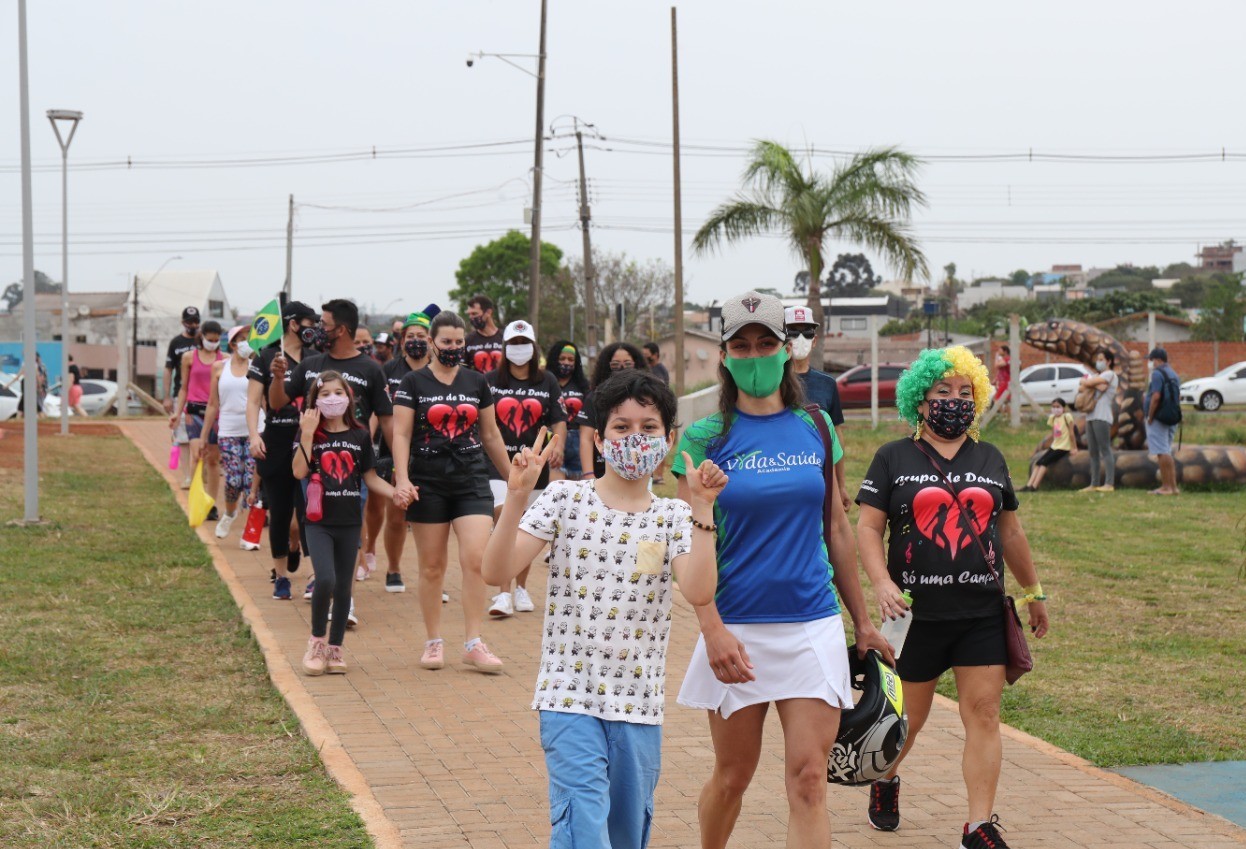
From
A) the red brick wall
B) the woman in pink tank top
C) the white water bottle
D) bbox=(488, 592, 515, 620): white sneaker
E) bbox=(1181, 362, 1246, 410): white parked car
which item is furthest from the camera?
the red brick wall

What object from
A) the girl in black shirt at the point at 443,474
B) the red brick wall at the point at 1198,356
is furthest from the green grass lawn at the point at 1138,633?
the red brick wall at the point at 1198,356

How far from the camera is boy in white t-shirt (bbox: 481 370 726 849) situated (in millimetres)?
4098

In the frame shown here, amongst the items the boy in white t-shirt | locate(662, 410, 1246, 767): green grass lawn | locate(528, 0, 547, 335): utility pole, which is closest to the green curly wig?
the boy in white t-shirt

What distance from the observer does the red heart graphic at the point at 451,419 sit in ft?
27.1

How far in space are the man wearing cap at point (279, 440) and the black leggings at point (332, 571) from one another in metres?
1.68

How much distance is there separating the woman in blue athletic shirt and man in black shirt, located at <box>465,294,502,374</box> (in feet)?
20.7

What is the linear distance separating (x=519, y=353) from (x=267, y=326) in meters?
1.99

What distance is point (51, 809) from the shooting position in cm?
564

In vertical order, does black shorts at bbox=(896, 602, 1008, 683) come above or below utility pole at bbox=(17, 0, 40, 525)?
below

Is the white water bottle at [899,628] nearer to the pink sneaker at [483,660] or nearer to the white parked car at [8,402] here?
the pink sneaker at [483,660]

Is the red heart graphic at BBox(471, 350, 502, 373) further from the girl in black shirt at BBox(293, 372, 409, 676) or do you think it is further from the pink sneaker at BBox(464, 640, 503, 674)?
the pink sneaker at BBox(464, 640, 503, 674)

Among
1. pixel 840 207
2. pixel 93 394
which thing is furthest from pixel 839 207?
pixel 93 394

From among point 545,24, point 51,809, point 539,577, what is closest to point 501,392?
point 539,577

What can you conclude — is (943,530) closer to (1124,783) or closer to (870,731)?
(870,731)
